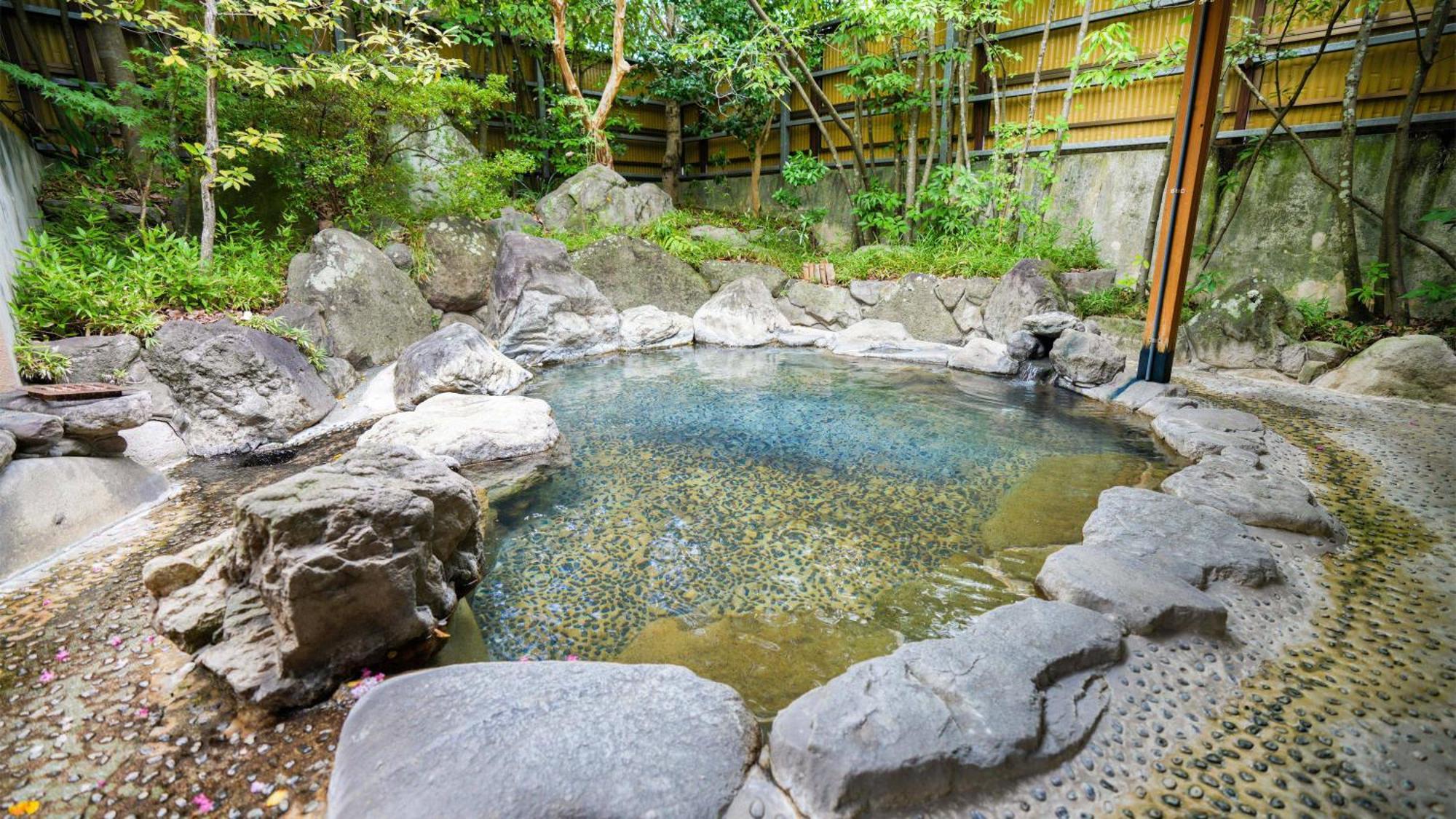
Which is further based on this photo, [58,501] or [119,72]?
[119,72]

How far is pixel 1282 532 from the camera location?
2.79 m

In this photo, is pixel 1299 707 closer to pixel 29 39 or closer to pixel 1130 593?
pixel 1130 593

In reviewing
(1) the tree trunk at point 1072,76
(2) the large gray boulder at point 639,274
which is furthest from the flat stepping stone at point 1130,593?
(1) the tree trunk at point 1072,76

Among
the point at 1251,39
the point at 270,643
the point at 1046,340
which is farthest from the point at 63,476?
the point at 1251,39

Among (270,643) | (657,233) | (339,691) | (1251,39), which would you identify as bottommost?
(339,691)

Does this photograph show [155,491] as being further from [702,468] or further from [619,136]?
[619,136]

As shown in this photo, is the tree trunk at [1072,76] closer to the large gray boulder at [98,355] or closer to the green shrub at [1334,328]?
the green shrub at [1334,328]

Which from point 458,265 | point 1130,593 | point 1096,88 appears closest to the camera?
point 1130,593

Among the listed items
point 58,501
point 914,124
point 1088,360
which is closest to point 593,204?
point 914,124

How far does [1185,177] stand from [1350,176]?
277 cm

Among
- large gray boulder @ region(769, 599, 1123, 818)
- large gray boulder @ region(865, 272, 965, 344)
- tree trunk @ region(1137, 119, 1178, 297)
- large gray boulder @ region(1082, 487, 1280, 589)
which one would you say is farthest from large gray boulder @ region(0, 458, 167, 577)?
tree trunk @ region(1137, 119, 1178, 297)

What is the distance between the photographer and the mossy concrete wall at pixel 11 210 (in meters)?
3.43

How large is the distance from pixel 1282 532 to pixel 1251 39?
22.1ft

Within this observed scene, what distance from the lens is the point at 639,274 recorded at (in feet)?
28.3
